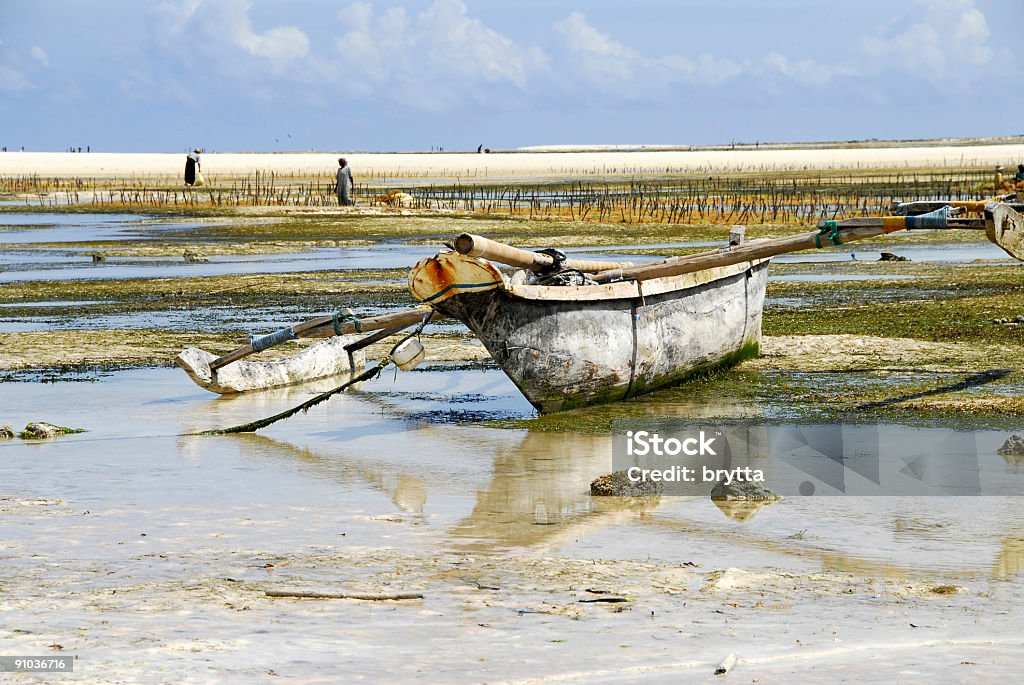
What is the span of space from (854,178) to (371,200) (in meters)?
29.3

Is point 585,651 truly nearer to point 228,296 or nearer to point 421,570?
point 421,570

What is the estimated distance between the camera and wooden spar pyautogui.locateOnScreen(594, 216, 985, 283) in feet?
39.2

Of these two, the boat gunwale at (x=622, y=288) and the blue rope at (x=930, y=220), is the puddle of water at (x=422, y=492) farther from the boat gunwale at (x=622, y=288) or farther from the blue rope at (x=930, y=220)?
the blue rope at (x=930, y=220)

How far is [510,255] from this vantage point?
1097 centimetres

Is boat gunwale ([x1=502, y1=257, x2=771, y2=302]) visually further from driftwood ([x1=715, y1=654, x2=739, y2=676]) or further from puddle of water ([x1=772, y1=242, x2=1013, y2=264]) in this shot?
puddle of water ([x1=772, y1=242, x2=1013, y2=264])

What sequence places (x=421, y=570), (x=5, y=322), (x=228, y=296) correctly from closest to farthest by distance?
(x=421, y=570), (x=5, y=322), (x=228, y=296)

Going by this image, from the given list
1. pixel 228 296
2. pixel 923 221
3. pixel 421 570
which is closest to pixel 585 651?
pixel 421 570

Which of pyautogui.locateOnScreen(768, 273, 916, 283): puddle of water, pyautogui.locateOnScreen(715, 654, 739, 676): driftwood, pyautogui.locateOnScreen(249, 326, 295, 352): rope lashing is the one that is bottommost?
pyautogui.locateOnScreen(715, 654, 739, 676): driftwood

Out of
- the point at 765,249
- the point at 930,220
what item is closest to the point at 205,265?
the point at 765,249

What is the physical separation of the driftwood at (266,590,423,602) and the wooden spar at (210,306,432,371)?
6.41 meters

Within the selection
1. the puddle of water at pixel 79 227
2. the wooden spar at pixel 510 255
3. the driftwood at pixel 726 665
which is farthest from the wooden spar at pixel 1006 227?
the puddle of water at pixel 79 227

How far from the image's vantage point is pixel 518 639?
5539 millimetres

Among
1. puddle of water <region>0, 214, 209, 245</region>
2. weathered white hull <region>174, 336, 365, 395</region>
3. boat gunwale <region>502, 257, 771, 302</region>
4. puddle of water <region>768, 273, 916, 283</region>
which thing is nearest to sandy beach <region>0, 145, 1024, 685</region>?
weathered white hull <region>174, 336, 365, 395</region>

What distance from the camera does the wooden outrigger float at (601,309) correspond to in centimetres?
1068
